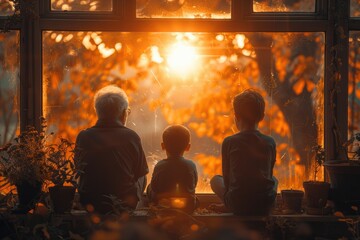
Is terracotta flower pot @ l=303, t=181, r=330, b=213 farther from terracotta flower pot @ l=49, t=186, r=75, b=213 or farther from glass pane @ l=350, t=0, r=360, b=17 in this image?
terracotta flower pot @ l=49, t=186, r=75, b=213

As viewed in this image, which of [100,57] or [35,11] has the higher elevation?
[35,11]

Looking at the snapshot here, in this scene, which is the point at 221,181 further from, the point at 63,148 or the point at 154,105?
the point at 63,148

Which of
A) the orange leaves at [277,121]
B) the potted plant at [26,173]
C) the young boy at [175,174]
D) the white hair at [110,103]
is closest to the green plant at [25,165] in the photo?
the potted plant at [26,173]

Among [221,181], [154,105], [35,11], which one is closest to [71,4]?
[35,11]

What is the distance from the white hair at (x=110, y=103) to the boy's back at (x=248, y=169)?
26.3 inches

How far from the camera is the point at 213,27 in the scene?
373cm

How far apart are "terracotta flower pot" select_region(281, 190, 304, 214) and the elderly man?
91cm

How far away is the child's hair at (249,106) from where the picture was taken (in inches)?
132

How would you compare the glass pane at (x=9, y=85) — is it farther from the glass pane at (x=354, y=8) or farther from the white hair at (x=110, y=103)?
the glass pane at (x=354, y=8)

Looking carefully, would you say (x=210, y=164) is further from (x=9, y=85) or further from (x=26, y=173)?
(x=9, y=85)

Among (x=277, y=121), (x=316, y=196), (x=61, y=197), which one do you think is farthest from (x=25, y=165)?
(x=316, y=196)

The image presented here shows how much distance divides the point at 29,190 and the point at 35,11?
3.98 feet

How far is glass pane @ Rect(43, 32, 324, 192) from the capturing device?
145 inches

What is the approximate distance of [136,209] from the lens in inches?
129
